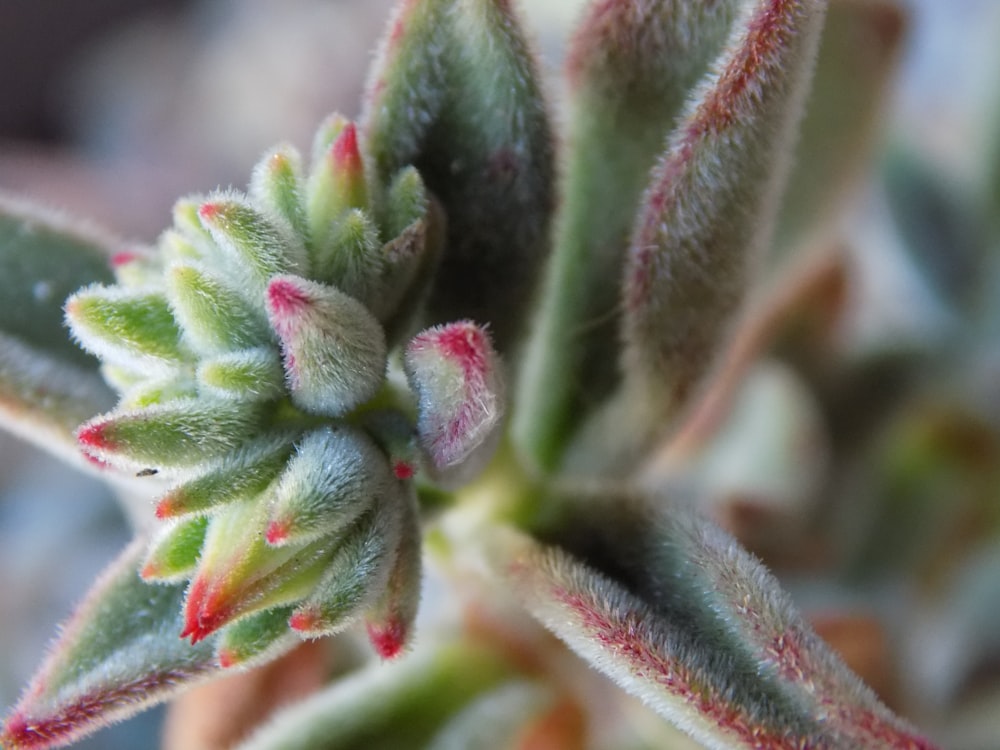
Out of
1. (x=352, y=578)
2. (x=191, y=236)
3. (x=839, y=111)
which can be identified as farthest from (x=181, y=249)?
(x=839, y=111)

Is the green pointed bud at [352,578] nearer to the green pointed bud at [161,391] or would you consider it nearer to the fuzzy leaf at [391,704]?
the green pointed bud at [161,391]

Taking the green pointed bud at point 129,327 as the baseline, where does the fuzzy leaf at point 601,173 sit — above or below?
below

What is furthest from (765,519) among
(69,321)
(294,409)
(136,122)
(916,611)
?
(136,122)

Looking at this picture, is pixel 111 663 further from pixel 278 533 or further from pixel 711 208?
pixel 711 208

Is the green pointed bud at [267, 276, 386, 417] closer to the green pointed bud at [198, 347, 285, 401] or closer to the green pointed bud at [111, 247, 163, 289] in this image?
the green pointed bud at [198, 347, 285, 401]

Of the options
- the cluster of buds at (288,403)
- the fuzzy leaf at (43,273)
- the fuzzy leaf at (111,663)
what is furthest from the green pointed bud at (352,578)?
the fuzzy leaf at (43,273)

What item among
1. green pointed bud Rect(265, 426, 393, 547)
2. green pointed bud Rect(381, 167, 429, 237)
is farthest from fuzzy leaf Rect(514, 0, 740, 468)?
green pointed bud Rect(265, 426, 393, 547)

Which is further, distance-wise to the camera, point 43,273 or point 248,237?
point 43,273
